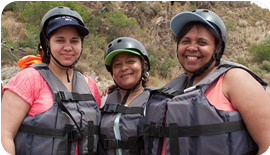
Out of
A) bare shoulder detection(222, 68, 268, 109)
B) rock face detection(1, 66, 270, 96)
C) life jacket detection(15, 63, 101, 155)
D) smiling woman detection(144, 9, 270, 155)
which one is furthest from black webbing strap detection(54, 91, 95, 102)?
rock face detection(1, 66, 270, 96)

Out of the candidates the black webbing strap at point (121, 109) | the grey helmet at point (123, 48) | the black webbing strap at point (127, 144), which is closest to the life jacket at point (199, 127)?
the black webbing strap at point (127, 144)

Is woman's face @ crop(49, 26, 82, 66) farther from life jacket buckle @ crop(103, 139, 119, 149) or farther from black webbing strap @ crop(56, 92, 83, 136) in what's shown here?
life jacket buckle @ crop(103, 139, 119, 149)

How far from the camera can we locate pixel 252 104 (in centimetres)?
220

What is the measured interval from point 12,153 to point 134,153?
52.8 inches

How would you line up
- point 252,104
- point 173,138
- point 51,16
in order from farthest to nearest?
point 51,16 → point 173,138 → point 252,104

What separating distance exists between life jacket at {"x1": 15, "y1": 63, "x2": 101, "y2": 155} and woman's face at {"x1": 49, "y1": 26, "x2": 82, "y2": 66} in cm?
21

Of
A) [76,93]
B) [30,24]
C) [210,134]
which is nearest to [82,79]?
[76,93]

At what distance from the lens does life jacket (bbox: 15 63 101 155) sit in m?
2.63

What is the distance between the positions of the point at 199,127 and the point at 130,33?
70.7 ft

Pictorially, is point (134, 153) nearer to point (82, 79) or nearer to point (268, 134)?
point (82, 79)

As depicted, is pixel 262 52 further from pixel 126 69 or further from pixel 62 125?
pixel 62 125

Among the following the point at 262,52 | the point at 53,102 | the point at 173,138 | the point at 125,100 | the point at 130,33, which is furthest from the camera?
the point at 262,52

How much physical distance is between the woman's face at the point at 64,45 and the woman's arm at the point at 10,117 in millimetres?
665

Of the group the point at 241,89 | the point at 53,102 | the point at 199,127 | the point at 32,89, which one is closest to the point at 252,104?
the point at 241,89
